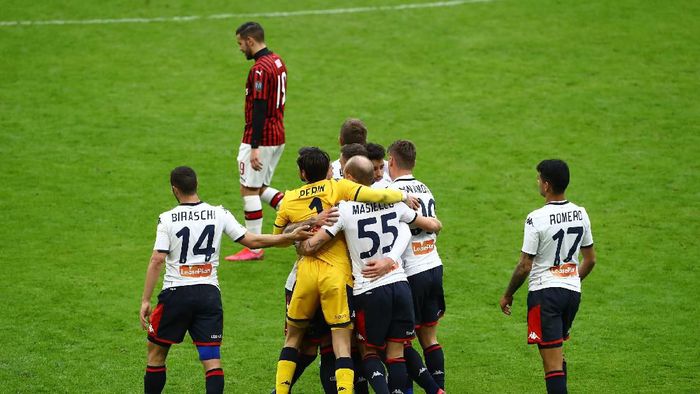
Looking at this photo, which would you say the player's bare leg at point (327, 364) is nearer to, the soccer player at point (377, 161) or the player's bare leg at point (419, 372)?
the player's bare leg at point (419, 372)

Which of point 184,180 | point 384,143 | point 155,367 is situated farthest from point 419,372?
point 384,143

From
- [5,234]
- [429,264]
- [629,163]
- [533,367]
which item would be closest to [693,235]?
[629,163]

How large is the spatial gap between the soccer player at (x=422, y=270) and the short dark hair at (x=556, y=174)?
1.11 m

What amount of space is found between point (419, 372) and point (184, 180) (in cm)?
269

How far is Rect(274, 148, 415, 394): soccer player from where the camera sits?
8.49 metres

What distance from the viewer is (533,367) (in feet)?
33.8

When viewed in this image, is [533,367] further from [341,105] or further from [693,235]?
[341,105]

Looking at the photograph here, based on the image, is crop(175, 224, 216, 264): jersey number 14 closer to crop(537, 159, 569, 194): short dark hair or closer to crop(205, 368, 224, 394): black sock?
crop(205, 368, 224, 394): black sock

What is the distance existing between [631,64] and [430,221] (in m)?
11.8

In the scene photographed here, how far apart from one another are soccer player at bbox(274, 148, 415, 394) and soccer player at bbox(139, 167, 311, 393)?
252mm

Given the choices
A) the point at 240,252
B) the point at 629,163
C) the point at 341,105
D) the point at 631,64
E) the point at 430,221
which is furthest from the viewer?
the point at 631,64

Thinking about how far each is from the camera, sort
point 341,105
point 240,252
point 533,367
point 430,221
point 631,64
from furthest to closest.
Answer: point 631,64 → point 341,105 → point 240,252 → point 533,367 → point 430,221

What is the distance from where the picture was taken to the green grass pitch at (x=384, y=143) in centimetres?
1062

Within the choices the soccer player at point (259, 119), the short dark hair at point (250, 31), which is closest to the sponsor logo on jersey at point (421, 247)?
the soccer player at point (259, 119)
